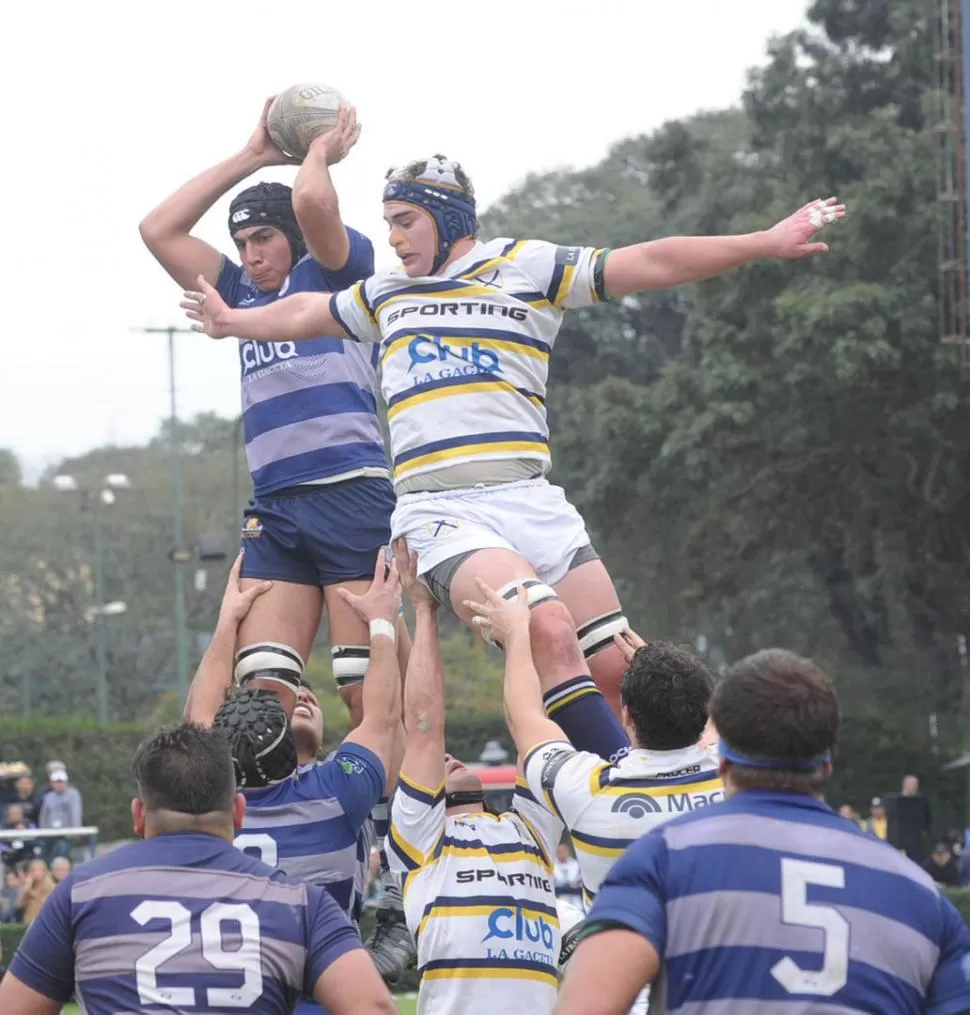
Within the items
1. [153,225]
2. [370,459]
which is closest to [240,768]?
[370,459]

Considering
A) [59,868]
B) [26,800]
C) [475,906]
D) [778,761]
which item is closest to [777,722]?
[778,761]

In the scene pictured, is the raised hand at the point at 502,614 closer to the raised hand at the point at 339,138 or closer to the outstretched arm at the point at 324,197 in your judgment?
the outstretched arm at the point at 324,197

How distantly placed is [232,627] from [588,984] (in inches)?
181

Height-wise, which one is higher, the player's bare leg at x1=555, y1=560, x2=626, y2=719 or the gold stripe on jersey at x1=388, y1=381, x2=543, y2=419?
the gold stripe on jersey at x1=388, y1=381, x2=543, y2=419

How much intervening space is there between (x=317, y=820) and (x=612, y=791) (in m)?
1.18

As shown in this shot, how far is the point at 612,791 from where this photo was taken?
20.4ft

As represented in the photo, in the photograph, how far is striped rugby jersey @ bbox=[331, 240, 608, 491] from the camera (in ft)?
24.7

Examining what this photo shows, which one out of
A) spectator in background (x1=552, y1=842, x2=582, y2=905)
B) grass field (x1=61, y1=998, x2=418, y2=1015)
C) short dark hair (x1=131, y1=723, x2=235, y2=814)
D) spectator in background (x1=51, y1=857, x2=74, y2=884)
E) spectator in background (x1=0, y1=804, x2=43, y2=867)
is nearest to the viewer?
short dark hair (x1=131, y1=723, x2=235, y2=814)

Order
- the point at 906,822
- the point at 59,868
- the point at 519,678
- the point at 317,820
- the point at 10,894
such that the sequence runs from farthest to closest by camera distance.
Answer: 1. the point at 906,822
2. the point at 10,894
3. the point at 59,868
4. the point at 317,820
5. the point at 519,678

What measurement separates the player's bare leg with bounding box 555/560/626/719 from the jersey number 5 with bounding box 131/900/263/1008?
2.87 meters

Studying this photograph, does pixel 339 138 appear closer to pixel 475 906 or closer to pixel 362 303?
pixel 362 303

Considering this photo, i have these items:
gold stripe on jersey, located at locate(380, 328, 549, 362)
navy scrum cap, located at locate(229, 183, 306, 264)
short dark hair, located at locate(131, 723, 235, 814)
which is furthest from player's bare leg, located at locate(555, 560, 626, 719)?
short dark hair, located at locate(131, 723, 235, 814)

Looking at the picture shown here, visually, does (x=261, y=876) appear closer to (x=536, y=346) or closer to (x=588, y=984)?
(x=588, y=984)

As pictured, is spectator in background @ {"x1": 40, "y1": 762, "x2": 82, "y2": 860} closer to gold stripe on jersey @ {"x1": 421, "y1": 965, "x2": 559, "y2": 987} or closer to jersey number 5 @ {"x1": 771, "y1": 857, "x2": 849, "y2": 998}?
gold stripe on jersey @ {"x1": 421, "y1": 965, "x2": 559, "y2": 987}
